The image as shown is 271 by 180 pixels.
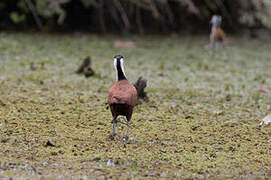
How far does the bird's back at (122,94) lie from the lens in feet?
11.0

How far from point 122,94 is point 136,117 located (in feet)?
3.62

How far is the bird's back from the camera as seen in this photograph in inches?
132

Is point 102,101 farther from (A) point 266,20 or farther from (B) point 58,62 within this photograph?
(A) point 266,20

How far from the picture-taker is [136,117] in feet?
14.6

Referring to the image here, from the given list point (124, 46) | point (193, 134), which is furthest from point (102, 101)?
point (124, 46)

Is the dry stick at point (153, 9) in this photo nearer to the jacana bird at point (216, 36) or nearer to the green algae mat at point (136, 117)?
the green algae mat at point (136, 117)

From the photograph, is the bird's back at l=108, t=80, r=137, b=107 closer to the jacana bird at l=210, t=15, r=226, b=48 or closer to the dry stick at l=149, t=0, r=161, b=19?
the jacana bird at l=210, t=15, r=226, b=48

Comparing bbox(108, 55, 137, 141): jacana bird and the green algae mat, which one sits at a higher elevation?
bbox(108, 55, 137, 141): jacana bird

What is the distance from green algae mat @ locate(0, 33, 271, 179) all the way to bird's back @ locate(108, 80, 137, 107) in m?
0.37

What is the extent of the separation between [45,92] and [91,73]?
44.9 inches

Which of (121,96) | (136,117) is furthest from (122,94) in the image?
(136,117)

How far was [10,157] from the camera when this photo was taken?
3180mm

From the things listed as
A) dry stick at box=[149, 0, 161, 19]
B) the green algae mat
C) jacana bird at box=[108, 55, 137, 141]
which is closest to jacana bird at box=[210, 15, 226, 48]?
the green algae mat

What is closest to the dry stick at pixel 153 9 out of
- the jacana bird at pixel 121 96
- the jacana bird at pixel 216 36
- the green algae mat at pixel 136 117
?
the green algae mat at pixel 136 117
